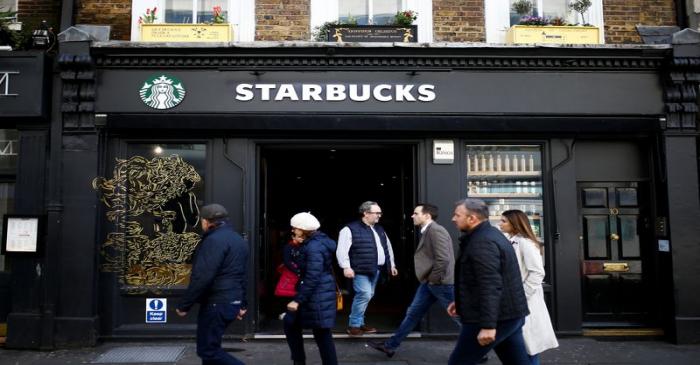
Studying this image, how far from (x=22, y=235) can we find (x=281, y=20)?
14.9 feet

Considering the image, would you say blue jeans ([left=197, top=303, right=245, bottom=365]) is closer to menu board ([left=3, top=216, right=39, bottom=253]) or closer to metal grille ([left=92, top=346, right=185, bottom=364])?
metal grille ([left=92, top=346, right=185, bottom=364])

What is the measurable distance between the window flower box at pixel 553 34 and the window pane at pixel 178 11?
4.69m

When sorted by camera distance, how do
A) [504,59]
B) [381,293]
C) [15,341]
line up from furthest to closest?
1. [381,293]
2. [504,59]
3. [15,341]

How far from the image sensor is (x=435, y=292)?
6.29 metres

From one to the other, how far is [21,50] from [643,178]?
8.90 meters

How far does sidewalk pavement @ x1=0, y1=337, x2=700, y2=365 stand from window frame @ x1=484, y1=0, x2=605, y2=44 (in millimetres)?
4329

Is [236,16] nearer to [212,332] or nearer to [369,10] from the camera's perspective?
[369,10]

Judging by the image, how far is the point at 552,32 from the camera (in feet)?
25.2

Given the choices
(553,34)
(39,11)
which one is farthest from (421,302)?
(39,11)

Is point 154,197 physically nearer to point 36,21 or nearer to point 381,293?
point 36,21

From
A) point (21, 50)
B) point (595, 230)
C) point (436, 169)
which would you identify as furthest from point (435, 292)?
point (21, 50)

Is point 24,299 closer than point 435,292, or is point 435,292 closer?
point 435,292

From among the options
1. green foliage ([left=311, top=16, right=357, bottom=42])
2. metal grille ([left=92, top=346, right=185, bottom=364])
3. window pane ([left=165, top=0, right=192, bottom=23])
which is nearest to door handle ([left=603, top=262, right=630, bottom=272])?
green foliage ([left=311, top=16, right=357, bottom=42])

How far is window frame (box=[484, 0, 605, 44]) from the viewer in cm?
793
